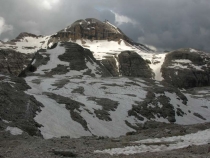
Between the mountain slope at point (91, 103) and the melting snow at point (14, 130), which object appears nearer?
the melting snow at point (14, 130)

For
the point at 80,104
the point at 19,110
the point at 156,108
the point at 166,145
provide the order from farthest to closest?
1. the point at 156,108
2. the point at 80,104
3. the point at 19,110
4. the point at 166,145

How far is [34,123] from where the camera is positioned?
33188 millimetres

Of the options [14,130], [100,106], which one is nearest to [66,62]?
[100,106]

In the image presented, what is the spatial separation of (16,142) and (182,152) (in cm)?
1253

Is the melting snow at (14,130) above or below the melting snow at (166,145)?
below

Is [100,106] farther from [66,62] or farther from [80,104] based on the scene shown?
[66,62]

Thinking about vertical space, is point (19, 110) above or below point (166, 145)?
below

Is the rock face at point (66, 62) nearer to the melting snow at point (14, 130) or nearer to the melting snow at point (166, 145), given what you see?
the melting snow at point (14, 130)

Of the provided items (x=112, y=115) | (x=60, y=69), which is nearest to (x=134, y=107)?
(x=112, y=115)

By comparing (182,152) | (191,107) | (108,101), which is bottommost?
(191,107)

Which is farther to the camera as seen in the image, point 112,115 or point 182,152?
point 112,115

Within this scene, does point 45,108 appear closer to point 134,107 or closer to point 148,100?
point 134,107

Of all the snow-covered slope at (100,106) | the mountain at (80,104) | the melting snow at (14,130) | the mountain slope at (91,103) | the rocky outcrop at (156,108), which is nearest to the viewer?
the melting snow at (14,130)

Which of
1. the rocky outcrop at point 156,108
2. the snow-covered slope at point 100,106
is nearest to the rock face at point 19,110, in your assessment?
the snow-covered slope at point 100,106
